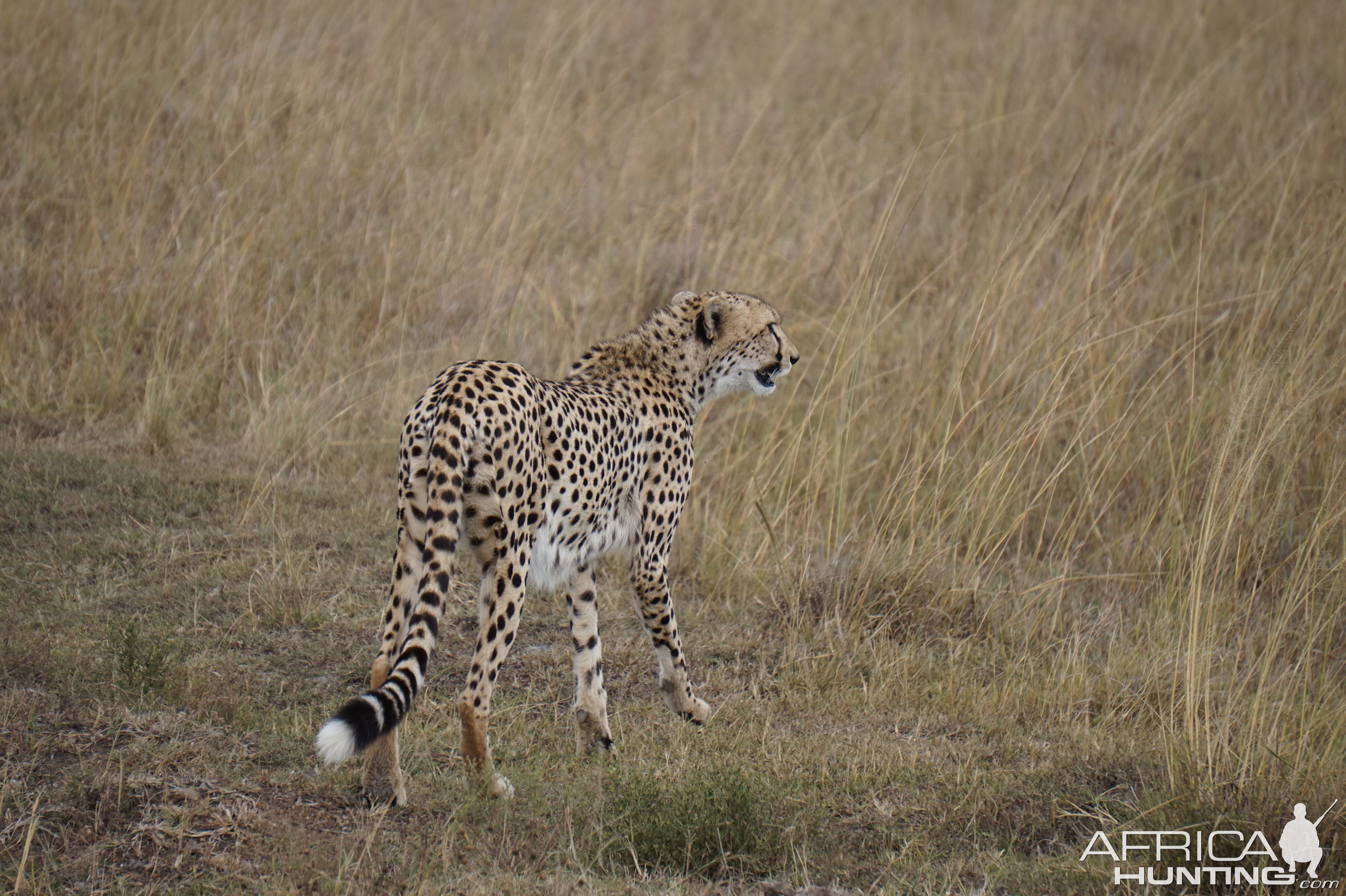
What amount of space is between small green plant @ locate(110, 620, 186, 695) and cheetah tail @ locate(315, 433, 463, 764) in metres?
0.87

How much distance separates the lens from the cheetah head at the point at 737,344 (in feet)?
13.5

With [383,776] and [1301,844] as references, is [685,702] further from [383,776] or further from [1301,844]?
[1301,844]

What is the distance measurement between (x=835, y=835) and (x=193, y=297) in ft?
13.7

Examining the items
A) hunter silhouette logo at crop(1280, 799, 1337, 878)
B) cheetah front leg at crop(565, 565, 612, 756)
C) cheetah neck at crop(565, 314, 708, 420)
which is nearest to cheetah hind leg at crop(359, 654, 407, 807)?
cheetah front leg at crop(565, 565, 612, 756)

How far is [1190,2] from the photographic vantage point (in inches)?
392

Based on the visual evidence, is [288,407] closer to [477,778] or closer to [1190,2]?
[477,778]

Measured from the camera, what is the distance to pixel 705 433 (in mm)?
5895

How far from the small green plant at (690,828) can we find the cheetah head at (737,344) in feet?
4.79

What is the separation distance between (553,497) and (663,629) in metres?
0.64

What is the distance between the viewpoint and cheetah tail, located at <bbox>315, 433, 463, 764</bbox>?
2461 millimetres

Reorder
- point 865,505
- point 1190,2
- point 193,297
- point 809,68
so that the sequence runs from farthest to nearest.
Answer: point 1190,2 < point 809,68 < point 193,297 < point 865,505

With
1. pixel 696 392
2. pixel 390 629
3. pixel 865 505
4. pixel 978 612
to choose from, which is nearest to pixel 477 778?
pixel 390 629

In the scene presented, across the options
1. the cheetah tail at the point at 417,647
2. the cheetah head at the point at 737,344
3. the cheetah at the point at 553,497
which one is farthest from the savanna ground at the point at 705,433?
the cheetah head at the point at 737,344

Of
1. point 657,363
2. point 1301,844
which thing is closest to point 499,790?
point 657,363
